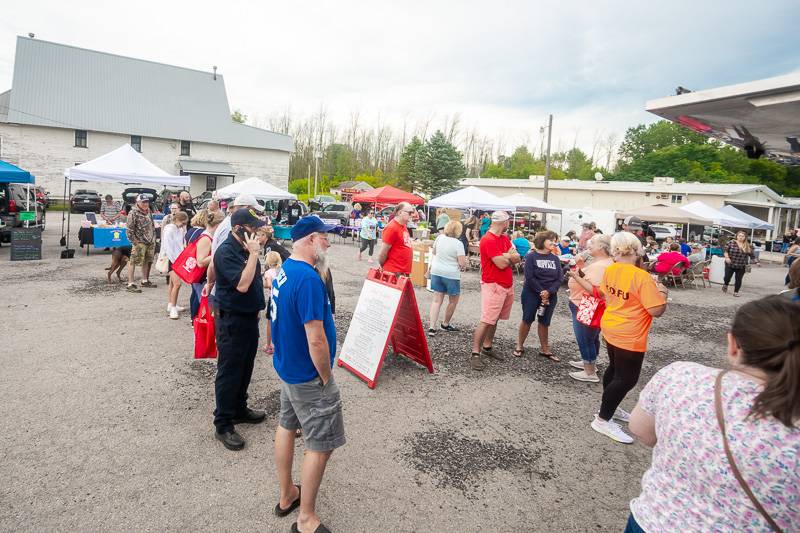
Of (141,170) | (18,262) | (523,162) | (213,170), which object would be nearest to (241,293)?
(18,262)

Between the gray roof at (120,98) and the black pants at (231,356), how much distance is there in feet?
132

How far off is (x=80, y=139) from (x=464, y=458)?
41.8 m

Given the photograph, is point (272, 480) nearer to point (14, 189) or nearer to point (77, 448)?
point (77, 448)

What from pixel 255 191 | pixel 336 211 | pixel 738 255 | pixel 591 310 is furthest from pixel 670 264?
pixel 336 211

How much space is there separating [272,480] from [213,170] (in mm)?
39358

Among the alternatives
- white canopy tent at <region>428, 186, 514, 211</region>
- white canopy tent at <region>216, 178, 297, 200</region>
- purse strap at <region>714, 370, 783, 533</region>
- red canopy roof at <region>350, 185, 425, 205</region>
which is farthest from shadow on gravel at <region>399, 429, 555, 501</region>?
red canopy roof at <region>350, 185, 425, 205</region>

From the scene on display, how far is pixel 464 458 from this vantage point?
12.0 feet

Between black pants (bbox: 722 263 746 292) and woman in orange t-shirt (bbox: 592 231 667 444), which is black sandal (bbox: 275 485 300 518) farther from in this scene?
black pants (bbox: 722 263 746 292)

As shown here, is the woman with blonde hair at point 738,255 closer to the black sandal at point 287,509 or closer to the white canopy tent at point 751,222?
the white canopy tent at point 751,222

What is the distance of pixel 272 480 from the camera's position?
10.5 ft

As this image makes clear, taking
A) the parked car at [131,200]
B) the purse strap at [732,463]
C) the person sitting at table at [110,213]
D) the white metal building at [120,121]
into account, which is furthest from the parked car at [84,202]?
the purse strap at [732,463]

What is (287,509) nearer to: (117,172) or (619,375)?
(619,375)

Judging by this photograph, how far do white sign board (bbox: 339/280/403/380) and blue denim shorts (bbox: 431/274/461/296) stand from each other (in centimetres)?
150

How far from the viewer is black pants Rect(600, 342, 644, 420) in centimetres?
380
